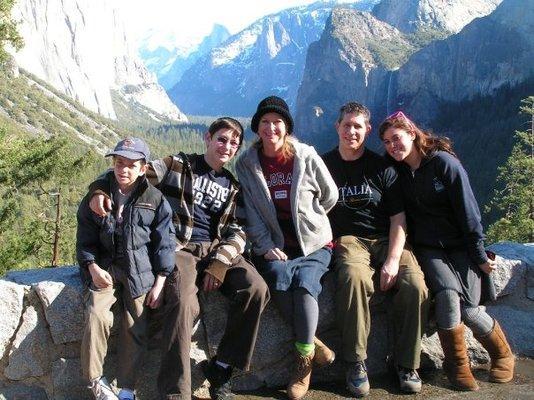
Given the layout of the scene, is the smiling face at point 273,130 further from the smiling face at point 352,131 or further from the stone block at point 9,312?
the stone block at point 9,312

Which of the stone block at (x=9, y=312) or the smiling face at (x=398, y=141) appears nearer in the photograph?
the stone block at (x=9, y=312)

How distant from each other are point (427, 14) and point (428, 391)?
168m

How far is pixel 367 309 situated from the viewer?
12.7ft

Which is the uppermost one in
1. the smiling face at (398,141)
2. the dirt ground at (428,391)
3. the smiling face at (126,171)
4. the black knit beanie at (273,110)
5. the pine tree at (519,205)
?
the pine tree at (519,205)

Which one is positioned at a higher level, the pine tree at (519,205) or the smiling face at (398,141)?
the pine tree at (519,205)

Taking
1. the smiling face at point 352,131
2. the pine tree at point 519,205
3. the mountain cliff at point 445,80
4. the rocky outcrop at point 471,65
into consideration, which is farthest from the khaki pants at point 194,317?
the rocky outcrop at point 471,65

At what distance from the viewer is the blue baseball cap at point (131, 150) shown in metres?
3.64

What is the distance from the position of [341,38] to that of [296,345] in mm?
148317

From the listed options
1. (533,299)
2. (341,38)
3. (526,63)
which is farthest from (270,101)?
(341,38)

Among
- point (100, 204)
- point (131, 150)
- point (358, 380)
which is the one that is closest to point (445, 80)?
point (358, 380)

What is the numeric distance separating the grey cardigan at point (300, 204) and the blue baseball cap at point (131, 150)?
2.82 feet

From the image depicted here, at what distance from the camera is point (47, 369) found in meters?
3.66

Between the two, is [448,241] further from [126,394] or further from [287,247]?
[126,394]

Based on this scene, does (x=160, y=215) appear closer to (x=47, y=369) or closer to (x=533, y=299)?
(x=47, y=369)
